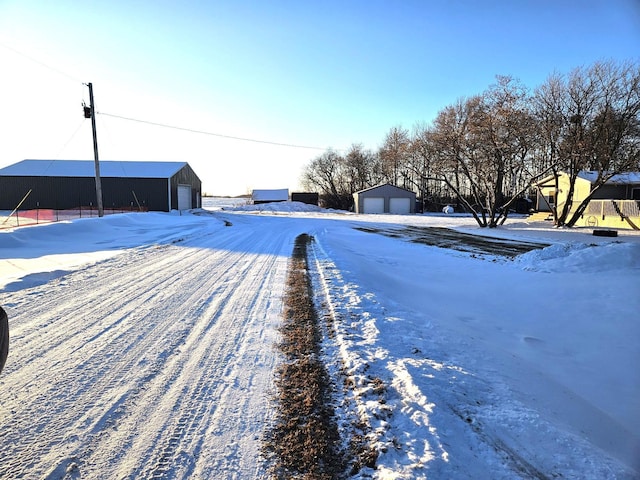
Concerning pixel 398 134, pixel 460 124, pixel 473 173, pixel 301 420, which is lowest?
pixel 301 420

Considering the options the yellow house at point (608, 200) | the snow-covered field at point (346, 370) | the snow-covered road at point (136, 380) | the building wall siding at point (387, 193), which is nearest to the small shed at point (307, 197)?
the building wall siding at point (387, 193)

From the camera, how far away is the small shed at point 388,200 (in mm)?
50125

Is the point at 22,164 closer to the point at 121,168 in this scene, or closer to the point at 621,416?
the point at 121,168

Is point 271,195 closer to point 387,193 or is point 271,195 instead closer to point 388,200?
point 387,193

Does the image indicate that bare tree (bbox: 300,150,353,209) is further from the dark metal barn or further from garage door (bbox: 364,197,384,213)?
the dark metal barn

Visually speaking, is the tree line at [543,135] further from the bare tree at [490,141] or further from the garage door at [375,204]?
the garage door at [375,204]

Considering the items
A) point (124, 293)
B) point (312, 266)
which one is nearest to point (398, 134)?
point (312, 266)

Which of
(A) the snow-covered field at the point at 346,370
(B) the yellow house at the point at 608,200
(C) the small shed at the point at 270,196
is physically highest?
(C) the small shed at the point at 270,196

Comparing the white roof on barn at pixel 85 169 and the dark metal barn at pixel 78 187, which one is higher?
the white roof on barn at pixel 85 169

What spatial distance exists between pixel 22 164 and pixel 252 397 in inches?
1851

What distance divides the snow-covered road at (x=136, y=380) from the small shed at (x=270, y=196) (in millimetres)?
71694

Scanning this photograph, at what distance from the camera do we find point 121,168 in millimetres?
39219

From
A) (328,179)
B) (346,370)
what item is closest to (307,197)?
(328,179)

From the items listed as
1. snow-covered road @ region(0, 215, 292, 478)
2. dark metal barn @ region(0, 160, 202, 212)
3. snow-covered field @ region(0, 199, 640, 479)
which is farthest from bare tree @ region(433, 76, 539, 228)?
dark metal barn @ region(0, 160, 202, 212)
